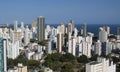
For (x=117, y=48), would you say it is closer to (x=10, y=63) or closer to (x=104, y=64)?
(x=10, y=63)

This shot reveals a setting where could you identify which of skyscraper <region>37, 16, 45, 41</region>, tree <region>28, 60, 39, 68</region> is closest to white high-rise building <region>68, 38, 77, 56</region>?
tree <region>28, 60, 39, 68</region>

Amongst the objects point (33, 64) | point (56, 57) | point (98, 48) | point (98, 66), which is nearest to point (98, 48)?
point (98, 48)

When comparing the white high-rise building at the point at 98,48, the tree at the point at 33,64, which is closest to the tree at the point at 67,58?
the tree at the point at 33,64

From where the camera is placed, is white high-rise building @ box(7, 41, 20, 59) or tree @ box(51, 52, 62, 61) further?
white high-rise building @ box(7, 41, 20, 59)

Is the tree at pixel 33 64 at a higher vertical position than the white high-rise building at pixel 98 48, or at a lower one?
lower

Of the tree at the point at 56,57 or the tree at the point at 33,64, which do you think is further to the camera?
the tree at the point at 56,57

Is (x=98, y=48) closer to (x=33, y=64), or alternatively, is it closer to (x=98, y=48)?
(x=98, y=48)

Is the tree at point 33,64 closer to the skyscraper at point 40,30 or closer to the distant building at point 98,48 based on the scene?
the distant building at point 98,48

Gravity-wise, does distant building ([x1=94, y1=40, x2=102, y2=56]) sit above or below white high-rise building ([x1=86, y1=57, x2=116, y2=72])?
below

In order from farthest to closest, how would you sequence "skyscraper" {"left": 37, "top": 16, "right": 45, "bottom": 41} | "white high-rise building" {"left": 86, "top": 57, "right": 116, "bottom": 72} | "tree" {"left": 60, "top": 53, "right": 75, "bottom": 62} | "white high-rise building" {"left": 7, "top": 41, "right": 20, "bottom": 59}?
"skyscraper" {"left": 37, "top": 16, "right": 45, "bottom": 41}, "white high-rise building" {"left": 7, "top": 41, "right": 20, "bottom": 59}, "tree" {"left": 60, "top": 53, "right": 75, "bottom": 62}, "white high-rise building" {"left": 86, "top": 57, "right": 116, "bottom": 72}

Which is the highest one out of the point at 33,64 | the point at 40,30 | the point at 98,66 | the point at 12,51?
the point at 40,30

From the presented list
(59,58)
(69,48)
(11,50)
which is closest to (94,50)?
(69,48)

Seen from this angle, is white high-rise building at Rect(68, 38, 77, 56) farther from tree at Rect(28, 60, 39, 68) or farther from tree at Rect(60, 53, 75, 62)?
tree at Rect(28, 60, 39, 68)

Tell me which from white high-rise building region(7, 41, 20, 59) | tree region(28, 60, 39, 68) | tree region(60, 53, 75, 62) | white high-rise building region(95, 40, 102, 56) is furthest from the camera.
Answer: white high-rise building region(95, 40, 102, 56)
